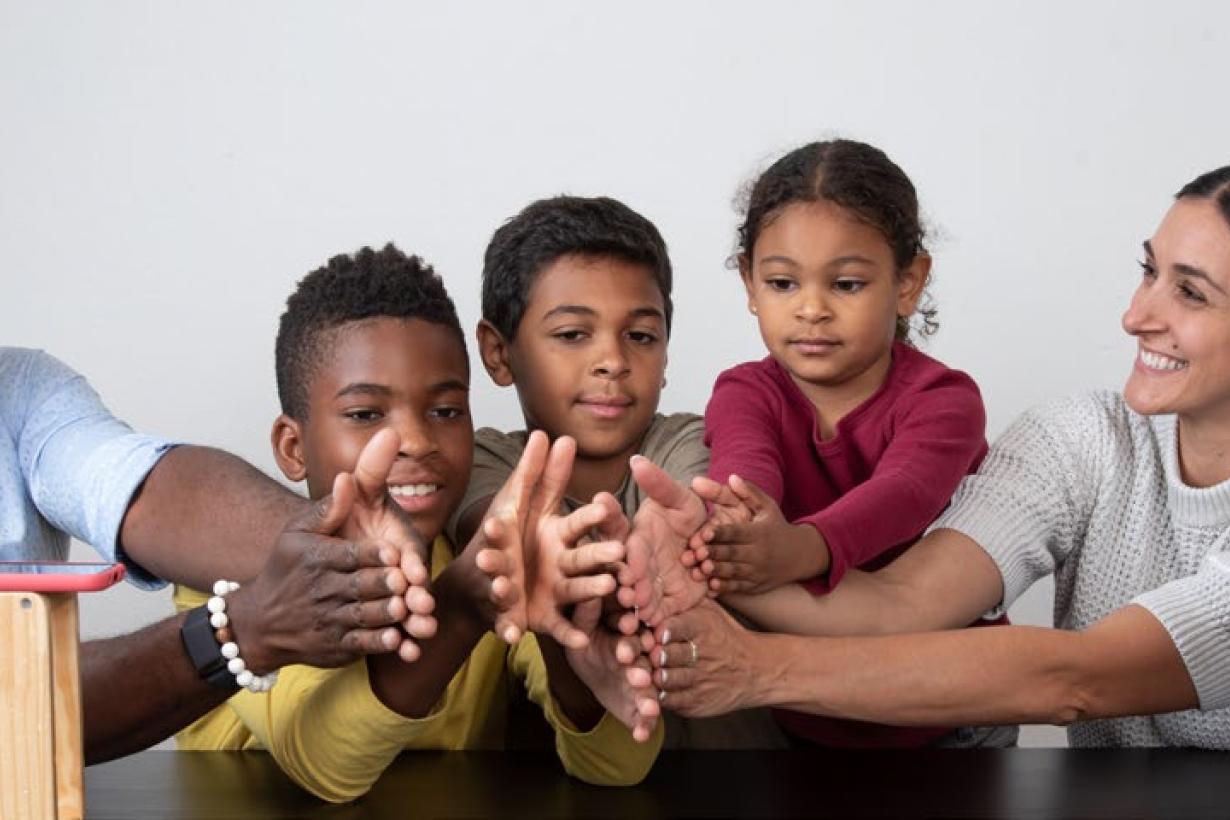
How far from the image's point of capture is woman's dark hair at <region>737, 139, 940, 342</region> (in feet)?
7.13

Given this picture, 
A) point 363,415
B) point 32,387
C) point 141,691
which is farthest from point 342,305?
point 141,691

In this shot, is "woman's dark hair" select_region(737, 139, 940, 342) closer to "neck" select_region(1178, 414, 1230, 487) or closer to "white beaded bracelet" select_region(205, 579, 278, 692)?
"neck" select_region(1178, 414, 1230, 487)

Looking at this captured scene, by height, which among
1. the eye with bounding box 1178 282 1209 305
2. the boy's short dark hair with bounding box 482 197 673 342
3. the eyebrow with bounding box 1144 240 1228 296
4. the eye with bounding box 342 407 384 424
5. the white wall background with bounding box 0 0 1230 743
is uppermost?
the white wall background with bounding box 0 0 1230 743

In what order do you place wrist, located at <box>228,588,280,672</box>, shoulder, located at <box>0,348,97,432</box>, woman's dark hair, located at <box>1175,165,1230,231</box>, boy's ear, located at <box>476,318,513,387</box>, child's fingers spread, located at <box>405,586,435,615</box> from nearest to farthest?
1. child's fingers spread, located at <box>405,586,435,615</box>
2. wrist, located at <box>228,588,280,672</box>
3. shoulder, located at <box>0,348,97,432</box>
4. woman's dark hair, located at <box>1175,165,1230,231</box>
5. boy's ear, located at <box>476,318,513,387</box>

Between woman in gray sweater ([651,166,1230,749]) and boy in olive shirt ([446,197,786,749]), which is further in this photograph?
boy in olive shirt ([446,197,786,749])

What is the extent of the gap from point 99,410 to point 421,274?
417 millimetres

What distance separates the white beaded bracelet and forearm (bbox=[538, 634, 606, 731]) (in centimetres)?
27

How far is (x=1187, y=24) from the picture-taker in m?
3.35

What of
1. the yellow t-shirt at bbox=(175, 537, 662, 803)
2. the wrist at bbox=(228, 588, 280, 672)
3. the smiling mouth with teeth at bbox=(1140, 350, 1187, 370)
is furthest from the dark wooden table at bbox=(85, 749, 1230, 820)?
the smiling mouth with teeth at bbox=(1140, 350, 1187, 370)

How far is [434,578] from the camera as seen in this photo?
1.82 m

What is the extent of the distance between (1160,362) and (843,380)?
0.39m

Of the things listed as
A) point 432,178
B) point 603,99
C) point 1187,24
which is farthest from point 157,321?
point 1187,24

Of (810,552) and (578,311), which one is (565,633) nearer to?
(810,552)

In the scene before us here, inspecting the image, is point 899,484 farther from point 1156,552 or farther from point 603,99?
point 603,99
